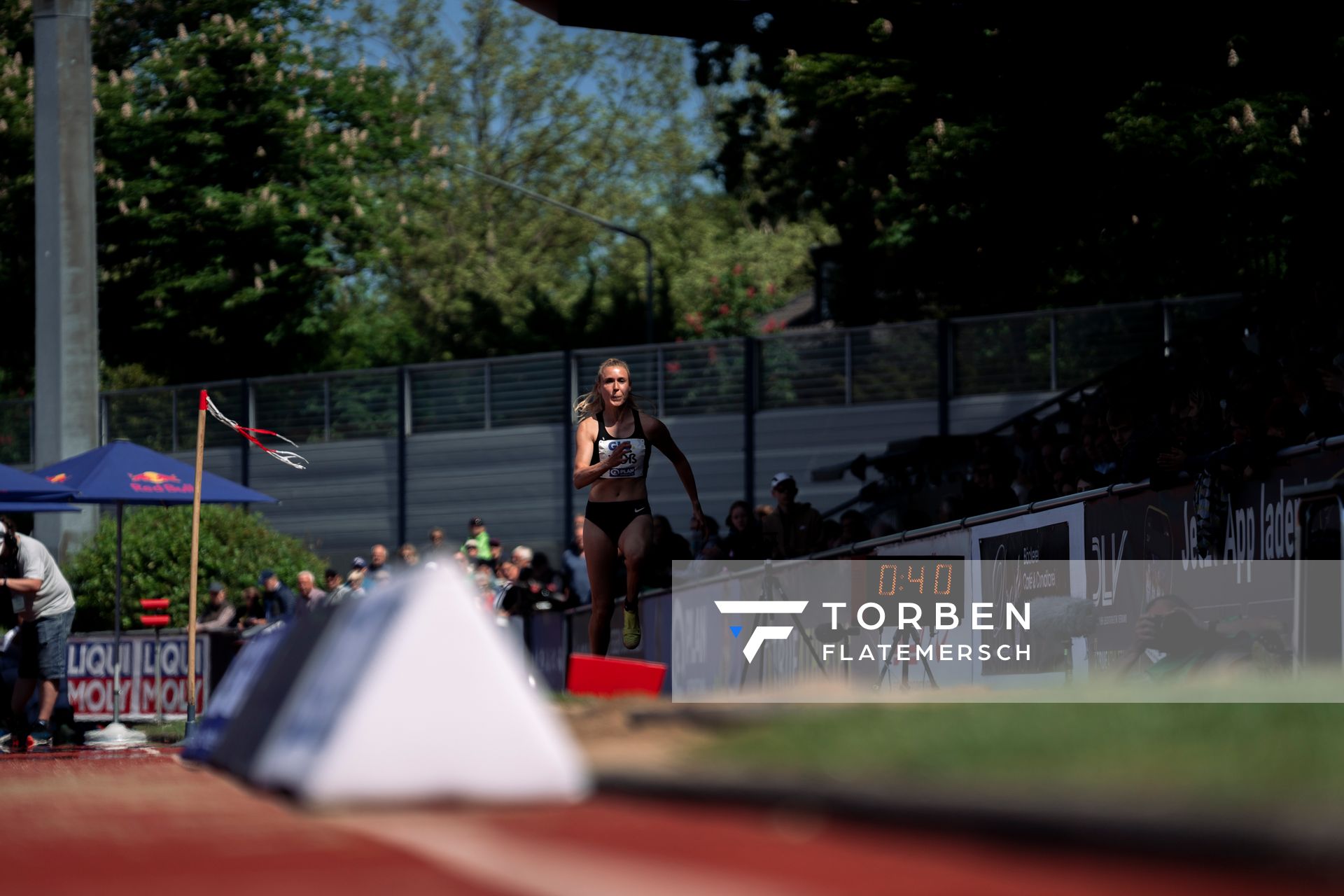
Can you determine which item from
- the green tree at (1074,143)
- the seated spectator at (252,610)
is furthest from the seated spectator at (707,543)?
the seated spectator at (252,610)

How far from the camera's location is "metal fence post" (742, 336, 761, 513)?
27.6 metres

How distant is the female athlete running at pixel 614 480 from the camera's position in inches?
473

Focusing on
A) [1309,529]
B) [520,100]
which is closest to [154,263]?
[520,100]

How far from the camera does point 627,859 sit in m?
5.02

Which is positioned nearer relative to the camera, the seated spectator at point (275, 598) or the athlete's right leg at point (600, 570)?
the athlete's right leg at point (600, 570)

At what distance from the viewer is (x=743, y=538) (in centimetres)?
1786

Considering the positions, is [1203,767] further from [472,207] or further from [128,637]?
[472,207]

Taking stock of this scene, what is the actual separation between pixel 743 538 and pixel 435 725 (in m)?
12.0

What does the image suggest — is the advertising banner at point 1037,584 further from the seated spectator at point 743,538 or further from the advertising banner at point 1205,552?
the seated spectator at point 743,538

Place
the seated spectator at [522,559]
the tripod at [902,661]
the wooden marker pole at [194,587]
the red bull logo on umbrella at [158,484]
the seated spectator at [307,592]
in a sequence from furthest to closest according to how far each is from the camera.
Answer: the seated spectator at [522,559] → the seated spectator at [307,592] → the red bull logo on umbrella at [158,484] → the wooden marker pole at [194,587] → the tripod at [902,661]

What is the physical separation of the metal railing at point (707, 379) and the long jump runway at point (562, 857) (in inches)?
688

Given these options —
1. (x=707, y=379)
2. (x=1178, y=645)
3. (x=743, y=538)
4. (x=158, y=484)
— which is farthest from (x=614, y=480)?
(x=707, y=379)

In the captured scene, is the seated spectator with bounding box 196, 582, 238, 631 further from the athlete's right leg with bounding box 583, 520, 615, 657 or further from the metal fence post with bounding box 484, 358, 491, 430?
the athlete's right leg with bounding box 583, 520, 615, 657

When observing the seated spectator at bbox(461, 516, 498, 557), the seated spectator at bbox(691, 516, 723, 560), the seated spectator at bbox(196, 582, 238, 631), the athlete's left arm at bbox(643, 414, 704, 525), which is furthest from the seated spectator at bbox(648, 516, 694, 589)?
the seated spectator at bbox(461, 516, 498, 557)
